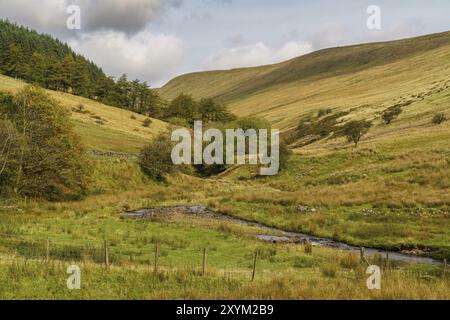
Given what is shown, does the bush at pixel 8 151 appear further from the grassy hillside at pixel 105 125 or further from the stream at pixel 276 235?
the grassy hillside at pixel 105 125

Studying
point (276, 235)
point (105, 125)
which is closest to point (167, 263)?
point (276, 235)

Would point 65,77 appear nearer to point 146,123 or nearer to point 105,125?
point 146,123

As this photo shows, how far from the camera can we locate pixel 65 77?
141000 millimetres

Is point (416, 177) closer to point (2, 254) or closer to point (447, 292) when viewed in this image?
point (447, 292)

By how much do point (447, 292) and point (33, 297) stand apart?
50.0 ft

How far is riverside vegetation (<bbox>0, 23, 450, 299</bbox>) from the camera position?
1975cm

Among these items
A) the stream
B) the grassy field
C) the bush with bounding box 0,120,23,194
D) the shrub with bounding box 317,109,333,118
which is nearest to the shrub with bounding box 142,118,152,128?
the shrub with bounding box 317,109,333,118

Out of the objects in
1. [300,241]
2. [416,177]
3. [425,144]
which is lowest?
[300,241]

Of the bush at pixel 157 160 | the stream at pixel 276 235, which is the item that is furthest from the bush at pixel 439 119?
the stream at pixel 276 235

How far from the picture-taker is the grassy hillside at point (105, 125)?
91375 mm

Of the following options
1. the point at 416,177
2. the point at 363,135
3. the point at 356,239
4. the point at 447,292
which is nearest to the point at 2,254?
the point at 447,292

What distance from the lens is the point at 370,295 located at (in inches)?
657

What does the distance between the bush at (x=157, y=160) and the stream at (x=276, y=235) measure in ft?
68.1

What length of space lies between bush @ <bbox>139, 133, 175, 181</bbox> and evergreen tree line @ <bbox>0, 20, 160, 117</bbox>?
72.6 metres
